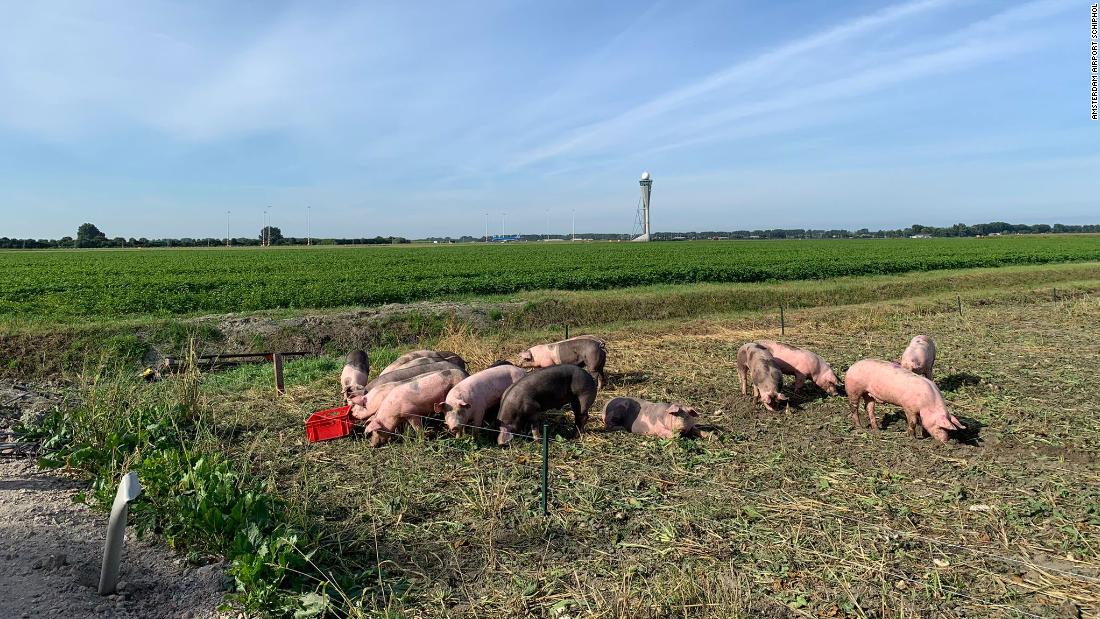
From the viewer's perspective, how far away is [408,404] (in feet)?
24.1

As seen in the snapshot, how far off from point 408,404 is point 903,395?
551 cm

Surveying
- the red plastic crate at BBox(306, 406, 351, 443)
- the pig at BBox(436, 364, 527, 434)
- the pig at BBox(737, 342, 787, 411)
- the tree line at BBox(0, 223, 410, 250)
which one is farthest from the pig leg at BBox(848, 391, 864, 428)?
the tree line at BBox(0, 223, 410, 250)

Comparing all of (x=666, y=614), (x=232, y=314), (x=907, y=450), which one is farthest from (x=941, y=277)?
(x=666, y=614)

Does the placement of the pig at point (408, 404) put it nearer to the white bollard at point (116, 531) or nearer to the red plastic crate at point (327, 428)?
the red plastic crate at point (327, 428)

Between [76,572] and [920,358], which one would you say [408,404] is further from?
[920,358]

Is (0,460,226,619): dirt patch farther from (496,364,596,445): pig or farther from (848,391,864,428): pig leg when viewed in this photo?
(848,391,864,428): pig leg

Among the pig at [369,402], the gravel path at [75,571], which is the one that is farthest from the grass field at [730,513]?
the gravel path at [75,571]

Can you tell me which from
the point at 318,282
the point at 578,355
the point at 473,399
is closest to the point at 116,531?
the point at 473,399

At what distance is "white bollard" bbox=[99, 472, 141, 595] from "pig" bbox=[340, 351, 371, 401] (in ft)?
13.1

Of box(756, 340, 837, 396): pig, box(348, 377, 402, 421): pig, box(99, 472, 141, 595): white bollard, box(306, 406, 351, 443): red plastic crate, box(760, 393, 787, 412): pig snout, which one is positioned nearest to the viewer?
box(99, 472, 141, 595): white bollard

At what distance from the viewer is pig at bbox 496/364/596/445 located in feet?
23.7

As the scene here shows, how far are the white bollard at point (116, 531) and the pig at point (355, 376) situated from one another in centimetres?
400

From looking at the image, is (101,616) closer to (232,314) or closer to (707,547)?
(707,547)

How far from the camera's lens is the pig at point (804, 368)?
8711 millimetres
